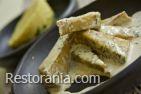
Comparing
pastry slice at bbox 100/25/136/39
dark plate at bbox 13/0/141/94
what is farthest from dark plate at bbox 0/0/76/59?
pastry slice at bbox 100/25/136/39

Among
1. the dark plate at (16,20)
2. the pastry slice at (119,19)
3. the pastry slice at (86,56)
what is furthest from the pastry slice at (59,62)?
the dark plate at (16,20)

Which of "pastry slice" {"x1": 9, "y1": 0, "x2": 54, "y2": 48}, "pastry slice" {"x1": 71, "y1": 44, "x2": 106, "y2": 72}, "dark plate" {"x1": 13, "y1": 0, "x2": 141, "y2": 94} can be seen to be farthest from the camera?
"pastry slice" {"x1": 9, "y1": 0, "x2": 54, "y2": 48}

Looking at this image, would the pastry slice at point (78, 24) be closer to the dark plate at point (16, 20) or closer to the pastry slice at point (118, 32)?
the pastry slice at point (118, 32)

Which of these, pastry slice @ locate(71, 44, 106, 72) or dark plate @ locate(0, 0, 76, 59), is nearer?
pastry slice @ locate(71, 44, 106, 72)

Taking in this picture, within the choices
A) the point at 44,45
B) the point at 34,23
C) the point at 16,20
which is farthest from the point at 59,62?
the point at 16,20

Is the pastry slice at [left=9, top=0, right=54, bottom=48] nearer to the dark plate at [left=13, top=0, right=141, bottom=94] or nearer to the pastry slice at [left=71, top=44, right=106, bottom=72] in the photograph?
the dark plate at [left=13, top=0, right=141, bottom=94]

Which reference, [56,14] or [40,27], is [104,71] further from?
[56,14]

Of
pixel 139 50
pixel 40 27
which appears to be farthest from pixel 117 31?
pixel 40 27
